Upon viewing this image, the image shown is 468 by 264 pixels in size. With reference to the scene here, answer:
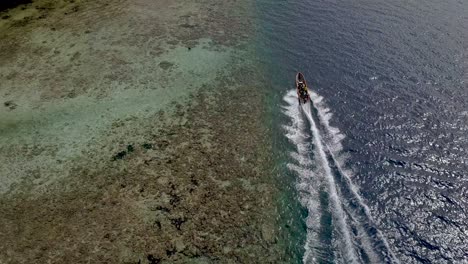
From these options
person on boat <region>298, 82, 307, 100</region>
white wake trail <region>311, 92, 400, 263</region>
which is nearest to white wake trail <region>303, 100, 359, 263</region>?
white wake trail <region>311, 92, 400, 263</region>

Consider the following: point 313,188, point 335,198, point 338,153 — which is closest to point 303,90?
point 338,153

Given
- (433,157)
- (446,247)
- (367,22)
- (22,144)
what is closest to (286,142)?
(433,157)

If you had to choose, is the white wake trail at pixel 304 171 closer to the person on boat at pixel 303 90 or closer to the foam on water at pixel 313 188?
the foam on water at pixel 313 188

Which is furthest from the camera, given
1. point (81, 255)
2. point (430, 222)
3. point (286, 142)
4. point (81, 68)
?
point (81, 68)

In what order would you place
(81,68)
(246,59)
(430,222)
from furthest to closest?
(246,59) < (81,68) < (430,222)

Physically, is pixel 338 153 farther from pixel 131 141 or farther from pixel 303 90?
pixel 131 141

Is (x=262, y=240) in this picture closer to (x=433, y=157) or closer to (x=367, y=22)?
(x=433, y=157)
